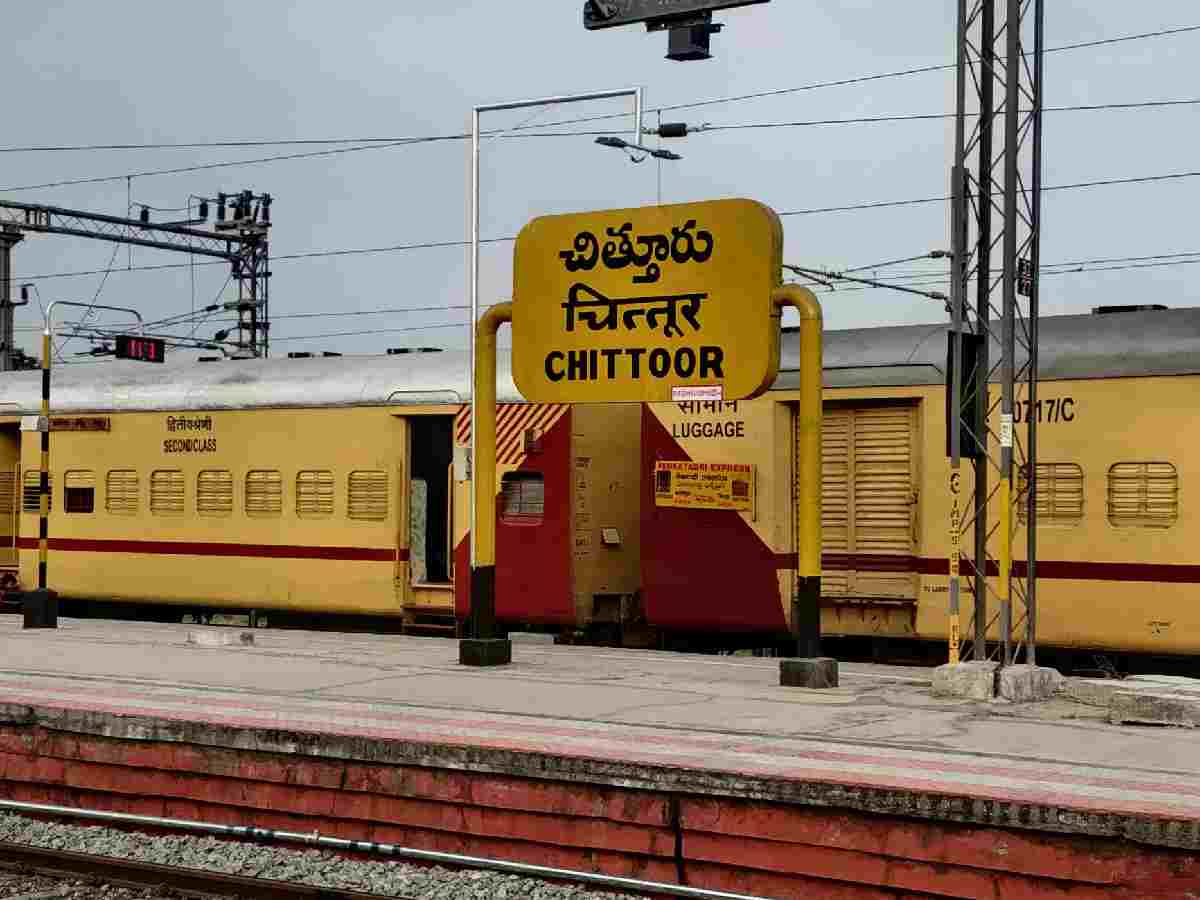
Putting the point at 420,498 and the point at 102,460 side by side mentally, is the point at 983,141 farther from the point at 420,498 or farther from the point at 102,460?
the point at 102,460

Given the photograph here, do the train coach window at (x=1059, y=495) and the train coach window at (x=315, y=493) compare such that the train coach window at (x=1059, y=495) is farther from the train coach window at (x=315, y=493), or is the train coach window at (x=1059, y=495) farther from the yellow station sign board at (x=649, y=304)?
the train coach window at (x=315, y=493)

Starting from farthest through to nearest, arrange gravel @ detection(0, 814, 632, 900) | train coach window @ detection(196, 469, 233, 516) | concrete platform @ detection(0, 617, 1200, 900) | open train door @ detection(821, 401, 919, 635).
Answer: train coach window @ detection(196, 469, 233, 516) < open train door @ detection(821, 401, 919, 635) < gravel @ detection(0, 814, 632, 900) < concrete platform @ detection(0, 617, 1200, 900)

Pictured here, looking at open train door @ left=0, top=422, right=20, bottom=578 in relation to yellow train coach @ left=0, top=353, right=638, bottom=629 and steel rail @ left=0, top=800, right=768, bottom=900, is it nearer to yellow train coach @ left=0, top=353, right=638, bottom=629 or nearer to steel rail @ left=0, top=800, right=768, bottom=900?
yellow train coach @ left=0, top=353, right=638, bottom=629

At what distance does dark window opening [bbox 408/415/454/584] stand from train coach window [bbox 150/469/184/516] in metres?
3.79

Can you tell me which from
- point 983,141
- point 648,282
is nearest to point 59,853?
point 648,282

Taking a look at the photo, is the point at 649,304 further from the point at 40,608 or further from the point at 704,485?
the point at 40,608

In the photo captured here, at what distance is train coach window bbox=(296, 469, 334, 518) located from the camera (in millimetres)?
21422

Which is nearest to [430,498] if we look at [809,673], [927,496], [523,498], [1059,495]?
[523,498]

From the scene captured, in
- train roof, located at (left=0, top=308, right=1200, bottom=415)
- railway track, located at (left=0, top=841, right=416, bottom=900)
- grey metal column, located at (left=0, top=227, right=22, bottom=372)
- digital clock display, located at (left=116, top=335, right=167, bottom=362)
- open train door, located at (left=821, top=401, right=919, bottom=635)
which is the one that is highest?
grey metal column, located at (left=0, top=227, right=22, bottom=372)

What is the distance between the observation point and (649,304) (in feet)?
50.5

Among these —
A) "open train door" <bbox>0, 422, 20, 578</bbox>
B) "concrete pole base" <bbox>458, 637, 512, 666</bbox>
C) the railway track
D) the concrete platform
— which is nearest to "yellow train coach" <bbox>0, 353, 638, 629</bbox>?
"open train door" <bbox>0, 422, 20, 578</bbox>

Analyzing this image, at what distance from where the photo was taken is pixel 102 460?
2409 cm

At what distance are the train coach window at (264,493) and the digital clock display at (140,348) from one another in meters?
2.36

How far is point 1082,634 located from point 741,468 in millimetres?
3894
